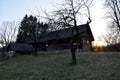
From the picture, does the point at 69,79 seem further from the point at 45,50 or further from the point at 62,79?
the point at 45,50

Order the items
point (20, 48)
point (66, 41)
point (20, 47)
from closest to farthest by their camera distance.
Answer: point (66, 41)
point (20, 48)
point (20, 47)

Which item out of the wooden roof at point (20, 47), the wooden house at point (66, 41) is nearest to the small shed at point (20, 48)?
the wooden roof at point (20, 47)

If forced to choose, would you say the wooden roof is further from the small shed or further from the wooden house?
the wooden house

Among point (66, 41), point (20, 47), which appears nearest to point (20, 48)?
point (20, 47)

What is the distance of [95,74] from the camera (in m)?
17.8

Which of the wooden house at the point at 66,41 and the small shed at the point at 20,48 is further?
the small shed at the point at 20,48

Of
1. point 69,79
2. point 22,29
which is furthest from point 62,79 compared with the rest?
point 22,29

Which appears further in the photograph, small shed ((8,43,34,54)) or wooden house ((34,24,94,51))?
small shed ((8,43,34,54))

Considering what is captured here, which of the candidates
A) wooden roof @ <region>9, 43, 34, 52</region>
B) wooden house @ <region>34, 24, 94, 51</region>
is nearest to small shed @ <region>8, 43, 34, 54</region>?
wooden roof @ <region>9, 43, 34, 52</region>

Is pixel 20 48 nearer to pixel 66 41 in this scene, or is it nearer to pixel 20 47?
pixel 20 47

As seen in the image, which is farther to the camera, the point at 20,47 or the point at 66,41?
the point at 20,47

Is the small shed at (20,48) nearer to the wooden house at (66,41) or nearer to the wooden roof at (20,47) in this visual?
the wooden roof at (20,47)

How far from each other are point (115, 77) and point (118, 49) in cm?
3163

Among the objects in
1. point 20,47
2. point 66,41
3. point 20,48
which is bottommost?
point 20,48
